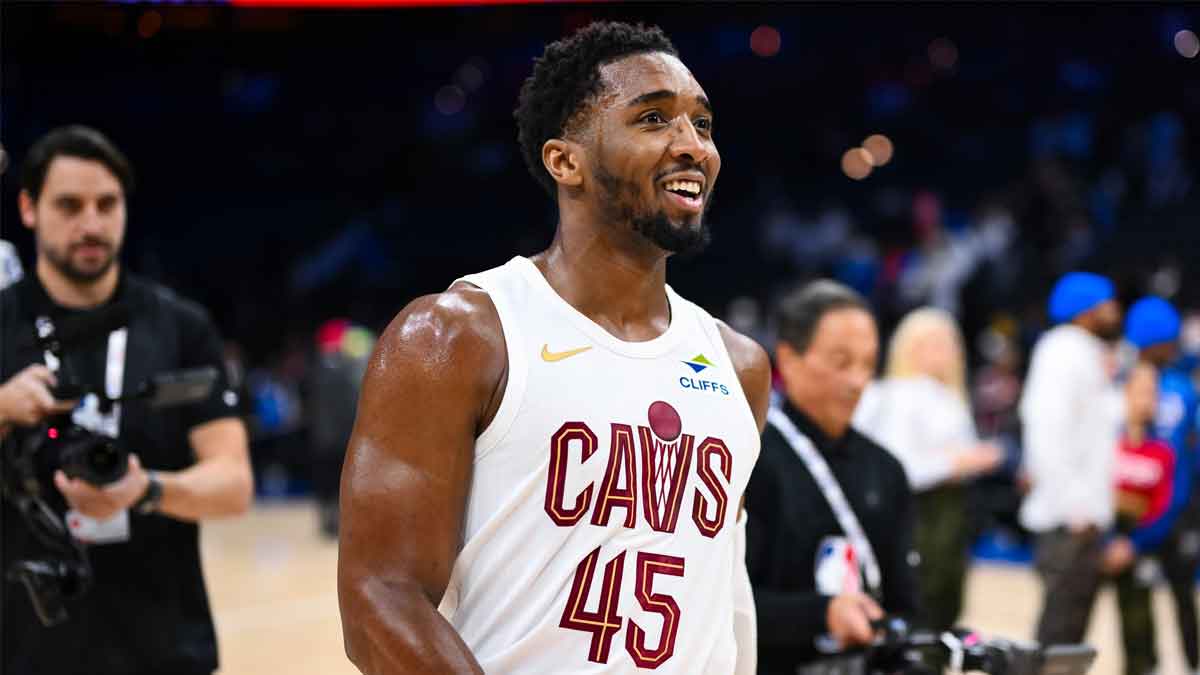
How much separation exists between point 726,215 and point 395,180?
194 inches

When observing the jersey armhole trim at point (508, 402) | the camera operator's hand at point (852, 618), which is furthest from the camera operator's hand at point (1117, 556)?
the jersey armhole trim at point (508, 402)

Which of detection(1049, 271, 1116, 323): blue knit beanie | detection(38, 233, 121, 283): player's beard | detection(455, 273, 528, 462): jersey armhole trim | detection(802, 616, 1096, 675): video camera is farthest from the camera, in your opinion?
detection(1049, 271, 1116, 323): blue knit beanie

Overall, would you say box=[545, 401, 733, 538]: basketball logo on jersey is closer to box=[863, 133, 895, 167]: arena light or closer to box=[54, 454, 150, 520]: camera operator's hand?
box=[54, 454, 150, 520]: camera operator's hand

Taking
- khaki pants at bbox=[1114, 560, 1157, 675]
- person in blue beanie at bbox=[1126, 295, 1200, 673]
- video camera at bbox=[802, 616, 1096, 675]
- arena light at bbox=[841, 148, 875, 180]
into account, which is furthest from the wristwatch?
arena light at bbox=[841, 148, 875, 180]

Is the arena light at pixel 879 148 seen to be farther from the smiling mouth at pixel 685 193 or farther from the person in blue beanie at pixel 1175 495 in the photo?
the smiling mouth at pixel 685 193

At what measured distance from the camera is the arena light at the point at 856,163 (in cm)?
1786

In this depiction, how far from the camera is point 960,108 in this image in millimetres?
17344

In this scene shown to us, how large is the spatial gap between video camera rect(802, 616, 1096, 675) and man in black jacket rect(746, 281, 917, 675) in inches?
2.0

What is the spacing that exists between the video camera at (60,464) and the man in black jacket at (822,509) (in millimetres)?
1440

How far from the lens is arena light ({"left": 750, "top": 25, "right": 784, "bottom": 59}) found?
17734mm

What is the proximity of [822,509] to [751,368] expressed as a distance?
3.69 feet

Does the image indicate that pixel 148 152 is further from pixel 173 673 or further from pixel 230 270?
pixel 173 673

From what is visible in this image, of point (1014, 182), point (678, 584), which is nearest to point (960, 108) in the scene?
point (1014, 182)

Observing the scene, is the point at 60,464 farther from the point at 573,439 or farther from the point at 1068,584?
the point at 1068,584
